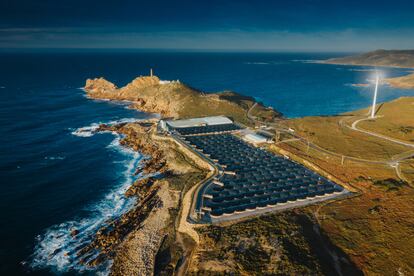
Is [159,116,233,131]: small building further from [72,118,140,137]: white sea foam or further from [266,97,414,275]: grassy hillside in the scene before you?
[266,97,414,275]: grassy hillside

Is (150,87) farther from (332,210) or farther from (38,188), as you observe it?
(332,210)

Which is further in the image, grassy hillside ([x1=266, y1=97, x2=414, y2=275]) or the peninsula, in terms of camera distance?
grassy hillside ([x1=266, y1=97, x2=414, y2=275])

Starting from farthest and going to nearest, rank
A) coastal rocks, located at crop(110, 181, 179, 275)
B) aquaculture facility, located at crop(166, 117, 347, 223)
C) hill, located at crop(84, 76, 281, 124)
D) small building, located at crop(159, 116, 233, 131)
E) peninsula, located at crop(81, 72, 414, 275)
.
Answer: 1. hill, located at crop(84, 76, 281, 124)
2. small building, located at crop(159, 116, 233, 131)
3. aquaculture facility, located at crop(166, 117, 347, 223)
4. coastal rocks, located at crop(110, 181, 179, 275)
5. peninsula, located at crop(81, 72, 414, 275)

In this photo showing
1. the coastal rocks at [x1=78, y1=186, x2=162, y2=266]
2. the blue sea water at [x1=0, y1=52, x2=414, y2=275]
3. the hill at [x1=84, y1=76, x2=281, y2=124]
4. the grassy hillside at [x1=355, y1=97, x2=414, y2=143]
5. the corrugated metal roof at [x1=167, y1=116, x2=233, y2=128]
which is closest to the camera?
the coastal rocks at [x1=78, y1=186, x2=162, y2=266]

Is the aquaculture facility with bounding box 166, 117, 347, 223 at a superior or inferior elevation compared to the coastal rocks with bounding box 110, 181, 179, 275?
superior

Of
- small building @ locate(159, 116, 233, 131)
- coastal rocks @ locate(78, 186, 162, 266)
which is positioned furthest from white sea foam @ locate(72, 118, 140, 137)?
coastal rocks @ locate(78, 186, 162, 266)

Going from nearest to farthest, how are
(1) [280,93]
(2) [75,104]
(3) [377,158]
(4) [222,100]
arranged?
(3) [377,158], (4) [222,100], (2) [75,104], (1) [280,93]

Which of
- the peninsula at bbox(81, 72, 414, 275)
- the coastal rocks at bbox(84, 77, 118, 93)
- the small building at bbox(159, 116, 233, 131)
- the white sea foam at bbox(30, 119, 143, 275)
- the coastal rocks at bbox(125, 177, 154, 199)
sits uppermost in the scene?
the coastal rocks at bbox(84, 77, 118, 93)

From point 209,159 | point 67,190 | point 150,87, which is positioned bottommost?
point 67,190

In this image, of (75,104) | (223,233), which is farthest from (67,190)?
(75,104)
